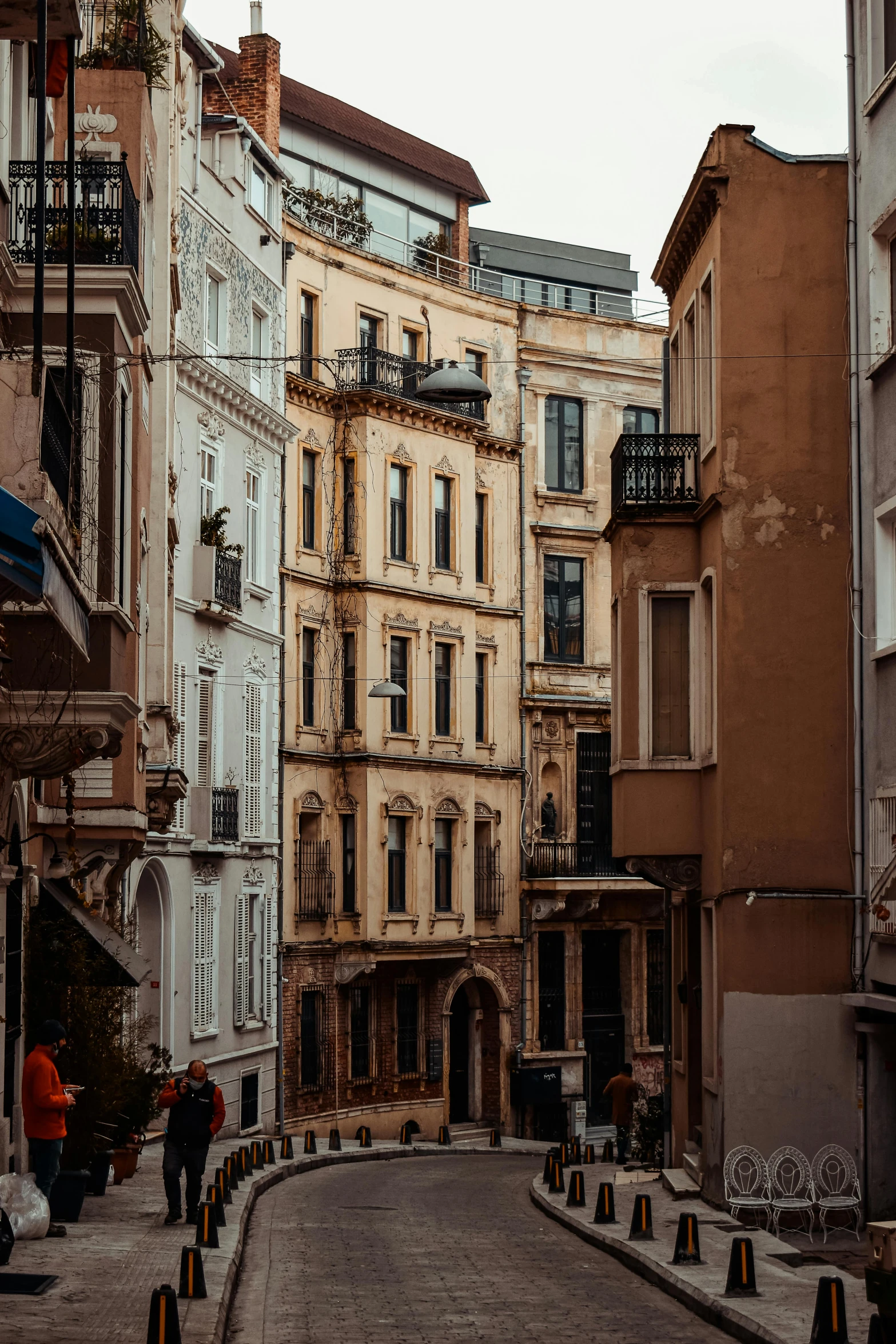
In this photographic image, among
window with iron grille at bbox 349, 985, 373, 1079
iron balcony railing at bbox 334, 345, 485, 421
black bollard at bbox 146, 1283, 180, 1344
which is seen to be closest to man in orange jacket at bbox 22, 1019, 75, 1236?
black bollard at bbox 146, 1283, 180, 1344

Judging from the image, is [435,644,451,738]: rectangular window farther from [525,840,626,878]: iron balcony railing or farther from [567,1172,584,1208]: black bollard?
[567,1172,584,1208]: black bollard

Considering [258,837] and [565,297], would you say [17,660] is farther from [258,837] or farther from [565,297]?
[565,297]

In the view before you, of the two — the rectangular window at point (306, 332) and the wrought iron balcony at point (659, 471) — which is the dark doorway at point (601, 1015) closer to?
the rectangular window at point (306, 332)

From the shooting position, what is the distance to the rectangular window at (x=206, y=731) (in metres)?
35.3

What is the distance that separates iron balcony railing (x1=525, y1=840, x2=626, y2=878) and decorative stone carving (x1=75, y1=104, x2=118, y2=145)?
2726 cm

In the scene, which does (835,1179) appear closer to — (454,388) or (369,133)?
(454,388)

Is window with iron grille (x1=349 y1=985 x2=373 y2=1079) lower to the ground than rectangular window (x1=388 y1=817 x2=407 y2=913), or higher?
lower

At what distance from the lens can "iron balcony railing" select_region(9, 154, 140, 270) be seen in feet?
59.2

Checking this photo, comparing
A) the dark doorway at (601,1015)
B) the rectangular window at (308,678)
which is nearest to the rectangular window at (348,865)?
the rectangular window at (308,678)

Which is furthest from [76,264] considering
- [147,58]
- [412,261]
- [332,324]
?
[412,261]

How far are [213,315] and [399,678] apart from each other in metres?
10.3

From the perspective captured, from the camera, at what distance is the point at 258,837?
3841cm

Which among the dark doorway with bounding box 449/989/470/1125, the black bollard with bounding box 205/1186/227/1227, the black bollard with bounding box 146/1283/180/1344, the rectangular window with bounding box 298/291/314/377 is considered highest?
the rectangular window with bounding box 298/291/314/377

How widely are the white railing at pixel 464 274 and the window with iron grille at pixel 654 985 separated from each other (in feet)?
51.6
